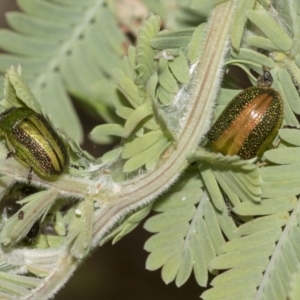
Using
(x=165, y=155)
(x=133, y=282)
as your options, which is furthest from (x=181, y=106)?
(x=133, y=282)

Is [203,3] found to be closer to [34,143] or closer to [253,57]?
[253,57]

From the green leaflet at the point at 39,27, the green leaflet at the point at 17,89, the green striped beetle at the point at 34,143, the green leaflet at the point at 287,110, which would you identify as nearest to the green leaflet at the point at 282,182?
the green leaflet at the point at 287,110

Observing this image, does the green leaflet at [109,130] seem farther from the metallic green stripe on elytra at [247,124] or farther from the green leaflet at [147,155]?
the metallic green stripe on elytra at [247,124]

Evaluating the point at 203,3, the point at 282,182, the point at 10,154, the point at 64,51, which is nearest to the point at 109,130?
the point at 10,154

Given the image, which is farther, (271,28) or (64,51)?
(64,51)

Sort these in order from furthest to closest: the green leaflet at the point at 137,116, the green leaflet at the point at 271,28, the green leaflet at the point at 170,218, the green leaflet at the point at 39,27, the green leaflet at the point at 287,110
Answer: the green leaflet at the point at 39,27 < the green leaflet at the point at 170,218 < the green leaflet at the point at 287,110 < the green leaflet at the point at 271,28 < the green leaflet at the point at 137,116

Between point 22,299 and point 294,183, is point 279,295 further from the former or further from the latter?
point 22,299
